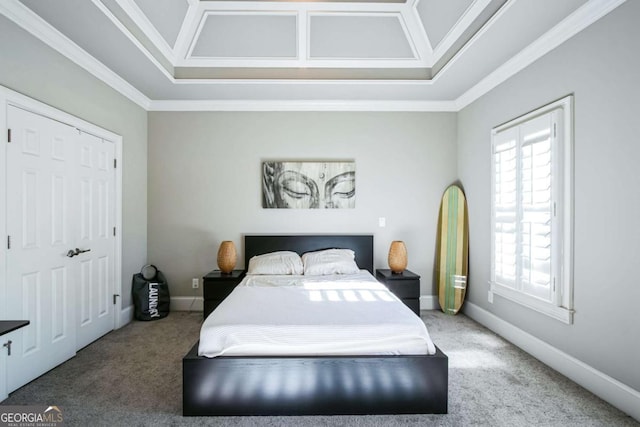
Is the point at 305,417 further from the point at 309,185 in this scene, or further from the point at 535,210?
the point at 309,185

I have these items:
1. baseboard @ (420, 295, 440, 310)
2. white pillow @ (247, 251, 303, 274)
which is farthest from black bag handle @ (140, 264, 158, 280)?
baseboard @ (420, 295, 440, 310)

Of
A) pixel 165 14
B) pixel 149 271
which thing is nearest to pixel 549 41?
pixel 165 14

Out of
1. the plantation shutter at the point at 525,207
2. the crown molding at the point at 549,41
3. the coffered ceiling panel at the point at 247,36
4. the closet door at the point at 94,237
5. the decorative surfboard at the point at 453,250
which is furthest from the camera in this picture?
the decorative surfboard at the point at 453,250

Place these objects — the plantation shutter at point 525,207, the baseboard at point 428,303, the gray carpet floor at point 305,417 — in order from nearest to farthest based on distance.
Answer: the gray carpet floor at point 305,417 < the plantation shutter at point 525,207 < the baseboard at point 428,303

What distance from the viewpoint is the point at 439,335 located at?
3230mm

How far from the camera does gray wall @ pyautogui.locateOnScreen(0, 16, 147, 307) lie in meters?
2.25

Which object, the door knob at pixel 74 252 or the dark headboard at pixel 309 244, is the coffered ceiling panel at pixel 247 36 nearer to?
the dark headboard at pixel 309 244

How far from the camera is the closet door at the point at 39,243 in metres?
2.25

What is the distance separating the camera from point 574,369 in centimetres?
236

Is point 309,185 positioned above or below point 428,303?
above

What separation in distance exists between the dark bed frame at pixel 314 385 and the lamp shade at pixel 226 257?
1757 mm

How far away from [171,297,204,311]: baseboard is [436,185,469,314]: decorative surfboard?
3.12 metres

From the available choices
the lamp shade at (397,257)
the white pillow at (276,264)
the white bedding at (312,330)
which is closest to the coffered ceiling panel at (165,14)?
the white pillow at (276,264)

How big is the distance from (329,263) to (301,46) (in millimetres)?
2380
